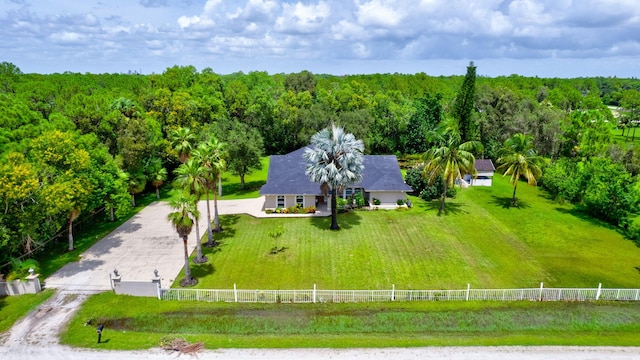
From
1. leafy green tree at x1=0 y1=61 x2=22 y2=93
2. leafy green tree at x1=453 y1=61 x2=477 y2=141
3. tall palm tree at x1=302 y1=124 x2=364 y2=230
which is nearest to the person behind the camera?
tall palm tree at x1=302 y1=124 x2=364 y2=230

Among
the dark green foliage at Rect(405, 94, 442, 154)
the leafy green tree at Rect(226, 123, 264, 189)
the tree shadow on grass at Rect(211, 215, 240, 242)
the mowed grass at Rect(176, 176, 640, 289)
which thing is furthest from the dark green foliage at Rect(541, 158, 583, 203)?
the tree shadow on grass at Rect(211, 215, 240, 242)

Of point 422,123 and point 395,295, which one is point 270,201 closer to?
point 395,295

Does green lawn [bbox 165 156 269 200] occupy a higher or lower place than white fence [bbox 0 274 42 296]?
higher

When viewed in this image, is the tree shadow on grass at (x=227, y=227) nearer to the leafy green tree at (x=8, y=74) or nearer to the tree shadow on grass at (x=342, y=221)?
the tree shadow on grass at (x=342, y=221)

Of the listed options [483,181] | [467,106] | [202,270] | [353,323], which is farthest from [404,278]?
[467,106]

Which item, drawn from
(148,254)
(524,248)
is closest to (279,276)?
(148,254)

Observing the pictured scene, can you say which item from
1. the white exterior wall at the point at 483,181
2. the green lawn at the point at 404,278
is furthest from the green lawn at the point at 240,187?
the white exterior wall at the point at 483,181

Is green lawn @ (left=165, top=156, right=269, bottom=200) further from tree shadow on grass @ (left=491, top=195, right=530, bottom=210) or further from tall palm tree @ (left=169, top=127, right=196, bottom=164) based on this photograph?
tree shadow on grass @ (left=491, top=195, right=530, bottom=210)
